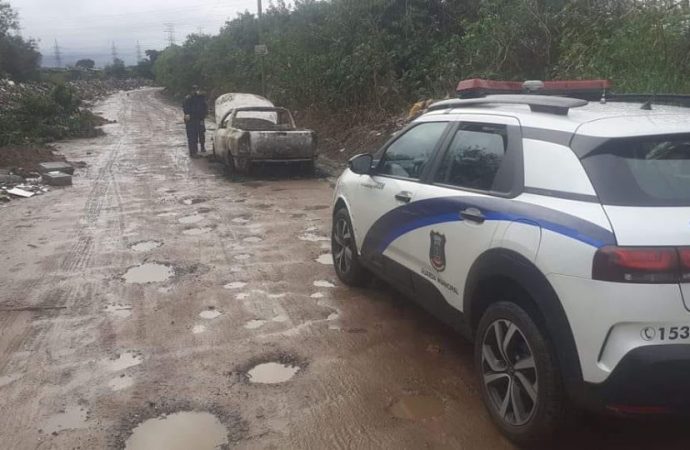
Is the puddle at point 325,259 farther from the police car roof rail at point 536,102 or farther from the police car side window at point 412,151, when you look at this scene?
the police car roof rail at point 536,102

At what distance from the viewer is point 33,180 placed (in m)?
13.6

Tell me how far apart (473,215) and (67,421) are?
8.66 feet

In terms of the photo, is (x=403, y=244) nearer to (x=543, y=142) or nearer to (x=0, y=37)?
(x=543, y=142)

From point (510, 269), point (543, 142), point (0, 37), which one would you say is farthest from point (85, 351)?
point (0, 37)

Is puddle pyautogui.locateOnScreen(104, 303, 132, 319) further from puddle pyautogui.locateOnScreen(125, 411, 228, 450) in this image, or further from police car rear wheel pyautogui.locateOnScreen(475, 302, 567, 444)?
police car rear wheel pyautogui.locateOnScreen(475, 302, 567, 444)

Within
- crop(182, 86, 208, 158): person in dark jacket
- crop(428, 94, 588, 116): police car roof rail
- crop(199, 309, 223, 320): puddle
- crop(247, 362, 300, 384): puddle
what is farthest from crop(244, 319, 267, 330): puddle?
crop(182, 86, 208, 158): person in dark jacket

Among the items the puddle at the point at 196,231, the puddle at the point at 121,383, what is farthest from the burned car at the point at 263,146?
the puddle at the point at 121,383

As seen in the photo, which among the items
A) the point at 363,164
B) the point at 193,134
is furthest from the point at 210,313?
the point at 193,134

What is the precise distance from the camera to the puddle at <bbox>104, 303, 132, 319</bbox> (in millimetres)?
5539

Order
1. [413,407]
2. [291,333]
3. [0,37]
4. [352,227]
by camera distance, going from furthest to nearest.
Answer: [0,37], [352,227], [291,333], [413,407]

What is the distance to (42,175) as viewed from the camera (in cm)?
1391

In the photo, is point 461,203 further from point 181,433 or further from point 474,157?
point 181,433

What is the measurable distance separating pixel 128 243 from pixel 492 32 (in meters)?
8.31

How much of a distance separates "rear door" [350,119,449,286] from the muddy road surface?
1.97 feet
